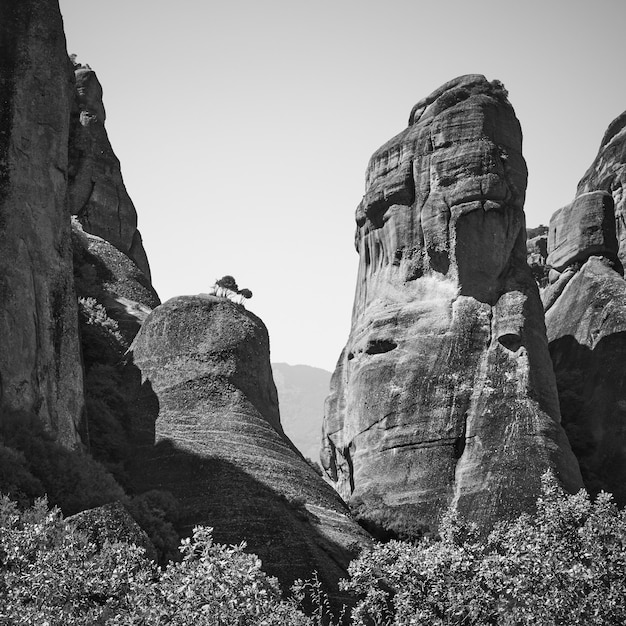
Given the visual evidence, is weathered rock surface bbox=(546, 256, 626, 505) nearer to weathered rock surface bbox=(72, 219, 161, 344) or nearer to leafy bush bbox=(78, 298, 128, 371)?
weathered rock surface bbox=(72, 219, 161, 344)

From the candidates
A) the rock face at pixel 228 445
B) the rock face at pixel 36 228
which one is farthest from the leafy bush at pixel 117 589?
the rock face at pixel 228 445

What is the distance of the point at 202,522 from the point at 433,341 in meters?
18.1

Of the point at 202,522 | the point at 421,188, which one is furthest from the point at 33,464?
the point at 421,188

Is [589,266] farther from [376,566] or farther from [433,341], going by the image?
[376,566]

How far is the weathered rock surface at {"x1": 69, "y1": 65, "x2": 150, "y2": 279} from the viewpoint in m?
65.1

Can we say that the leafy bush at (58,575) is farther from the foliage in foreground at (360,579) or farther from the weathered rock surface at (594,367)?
the weathered rock surface at (594,367)

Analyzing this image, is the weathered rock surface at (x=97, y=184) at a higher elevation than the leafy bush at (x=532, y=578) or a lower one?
higher

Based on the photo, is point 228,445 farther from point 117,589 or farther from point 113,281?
point 117,589

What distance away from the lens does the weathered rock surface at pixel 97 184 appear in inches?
2564

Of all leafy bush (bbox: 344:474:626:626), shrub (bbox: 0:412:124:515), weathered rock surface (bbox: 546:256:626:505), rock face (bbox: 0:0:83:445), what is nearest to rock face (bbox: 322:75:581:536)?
weathered rock surface (bbox: 546:256:626:505)

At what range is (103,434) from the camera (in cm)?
4441

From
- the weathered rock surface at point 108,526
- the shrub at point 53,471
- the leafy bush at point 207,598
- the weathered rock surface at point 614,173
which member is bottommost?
the leafy bush at point 207,598

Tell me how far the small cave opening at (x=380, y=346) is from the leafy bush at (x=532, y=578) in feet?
86.5

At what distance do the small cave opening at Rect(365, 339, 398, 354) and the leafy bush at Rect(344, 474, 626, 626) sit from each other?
26378mm
